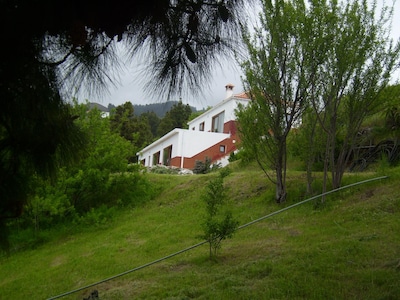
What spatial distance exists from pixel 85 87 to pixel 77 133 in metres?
0.39

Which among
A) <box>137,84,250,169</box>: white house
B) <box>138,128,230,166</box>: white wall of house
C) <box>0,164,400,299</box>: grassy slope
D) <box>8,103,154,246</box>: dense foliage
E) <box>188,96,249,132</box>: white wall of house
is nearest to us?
<box>0,164,400,299</box>: grassy slope

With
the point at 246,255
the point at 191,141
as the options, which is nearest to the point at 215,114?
the point at 191,141

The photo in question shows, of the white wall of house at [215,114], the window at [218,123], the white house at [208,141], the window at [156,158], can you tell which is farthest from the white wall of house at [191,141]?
the window at [156,158]

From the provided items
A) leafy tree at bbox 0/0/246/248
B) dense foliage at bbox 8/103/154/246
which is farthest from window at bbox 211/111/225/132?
leafy tree at bbox 0/0/246/248

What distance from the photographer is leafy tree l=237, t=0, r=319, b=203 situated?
35.0 ft

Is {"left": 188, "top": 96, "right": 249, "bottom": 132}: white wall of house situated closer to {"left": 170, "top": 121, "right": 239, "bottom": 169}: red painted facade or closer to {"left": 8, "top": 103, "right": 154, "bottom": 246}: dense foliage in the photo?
{"left": 170, "top": 121, "right": 239, "bottom": 169}: red painted facade

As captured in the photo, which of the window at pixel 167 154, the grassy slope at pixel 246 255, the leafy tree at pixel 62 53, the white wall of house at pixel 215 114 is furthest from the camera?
the window at pixel 167 154

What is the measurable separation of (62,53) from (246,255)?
600cm

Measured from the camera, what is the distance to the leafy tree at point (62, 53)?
2064 mm

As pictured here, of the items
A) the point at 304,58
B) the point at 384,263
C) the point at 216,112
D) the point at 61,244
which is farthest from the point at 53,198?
the point at 216,112

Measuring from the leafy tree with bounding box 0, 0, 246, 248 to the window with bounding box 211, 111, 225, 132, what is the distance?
25.7 meters

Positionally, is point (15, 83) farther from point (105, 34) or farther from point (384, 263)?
point (384, 263)

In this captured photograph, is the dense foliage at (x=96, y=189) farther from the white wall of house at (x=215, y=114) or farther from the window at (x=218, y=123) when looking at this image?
the window at (x=218, y=123)

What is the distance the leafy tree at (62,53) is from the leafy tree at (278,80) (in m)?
7.60
